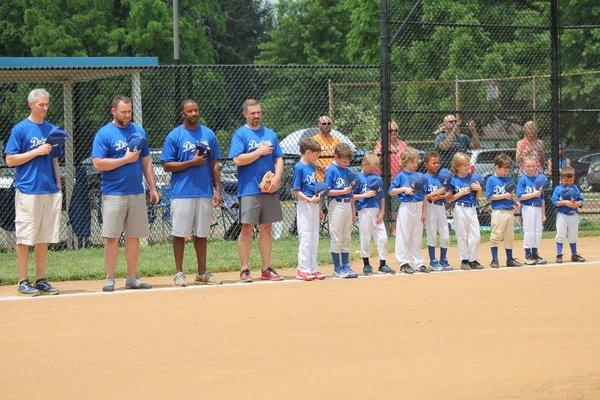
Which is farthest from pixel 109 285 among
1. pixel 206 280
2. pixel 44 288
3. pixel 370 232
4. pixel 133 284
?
pixel 370 232

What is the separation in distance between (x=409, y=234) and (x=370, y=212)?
519mm

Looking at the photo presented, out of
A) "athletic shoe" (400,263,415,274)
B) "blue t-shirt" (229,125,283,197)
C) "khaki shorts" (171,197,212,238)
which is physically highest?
"blue t-shirt" (229,125,283,197)

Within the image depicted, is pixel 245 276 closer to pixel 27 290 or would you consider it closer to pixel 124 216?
pixel 124 216

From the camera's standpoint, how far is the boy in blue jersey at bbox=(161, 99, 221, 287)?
1296 centimetres

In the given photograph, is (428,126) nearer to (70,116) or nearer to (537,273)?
(70,116)

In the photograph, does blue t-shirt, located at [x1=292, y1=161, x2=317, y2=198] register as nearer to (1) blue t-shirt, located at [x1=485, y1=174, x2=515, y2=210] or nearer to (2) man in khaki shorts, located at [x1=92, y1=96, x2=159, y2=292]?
(2) man in khaki shorts, located at [x1=92, y1=96, x2=159, y2=292]

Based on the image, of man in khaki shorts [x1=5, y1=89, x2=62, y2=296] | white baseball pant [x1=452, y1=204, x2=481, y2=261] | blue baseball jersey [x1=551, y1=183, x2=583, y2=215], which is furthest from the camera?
blue baseball jersey [x1=551, y1=183, x2=583, y2=215]

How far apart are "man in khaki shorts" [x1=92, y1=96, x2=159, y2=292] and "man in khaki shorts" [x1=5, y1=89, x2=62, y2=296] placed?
0.50m

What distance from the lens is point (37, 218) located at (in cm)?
1216

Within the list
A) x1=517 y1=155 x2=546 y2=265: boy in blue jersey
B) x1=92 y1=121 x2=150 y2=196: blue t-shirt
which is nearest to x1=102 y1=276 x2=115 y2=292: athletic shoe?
x1=92 y1=121 x2=150 y2=196: blue t-shirt

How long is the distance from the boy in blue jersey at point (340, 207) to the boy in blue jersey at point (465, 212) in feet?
4.81

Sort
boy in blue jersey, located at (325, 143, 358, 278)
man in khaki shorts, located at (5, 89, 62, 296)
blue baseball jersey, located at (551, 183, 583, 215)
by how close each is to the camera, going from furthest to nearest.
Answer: blue baseball jersey, located at (551, 183, 583, 215) → boy in blue jersey, located at (325, 143, 358, 278) → man in khaki shorts, located at (5, 89, 62, 296)

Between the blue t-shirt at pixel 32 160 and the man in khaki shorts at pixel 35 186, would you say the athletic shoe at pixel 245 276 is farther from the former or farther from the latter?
the blue t-shirt at pixel 32 160

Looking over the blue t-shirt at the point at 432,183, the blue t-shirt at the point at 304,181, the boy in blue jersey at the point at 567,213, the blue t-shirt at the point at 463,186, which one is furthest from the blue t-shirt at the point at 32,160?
the boy in blue jersey at the point at 567,213
